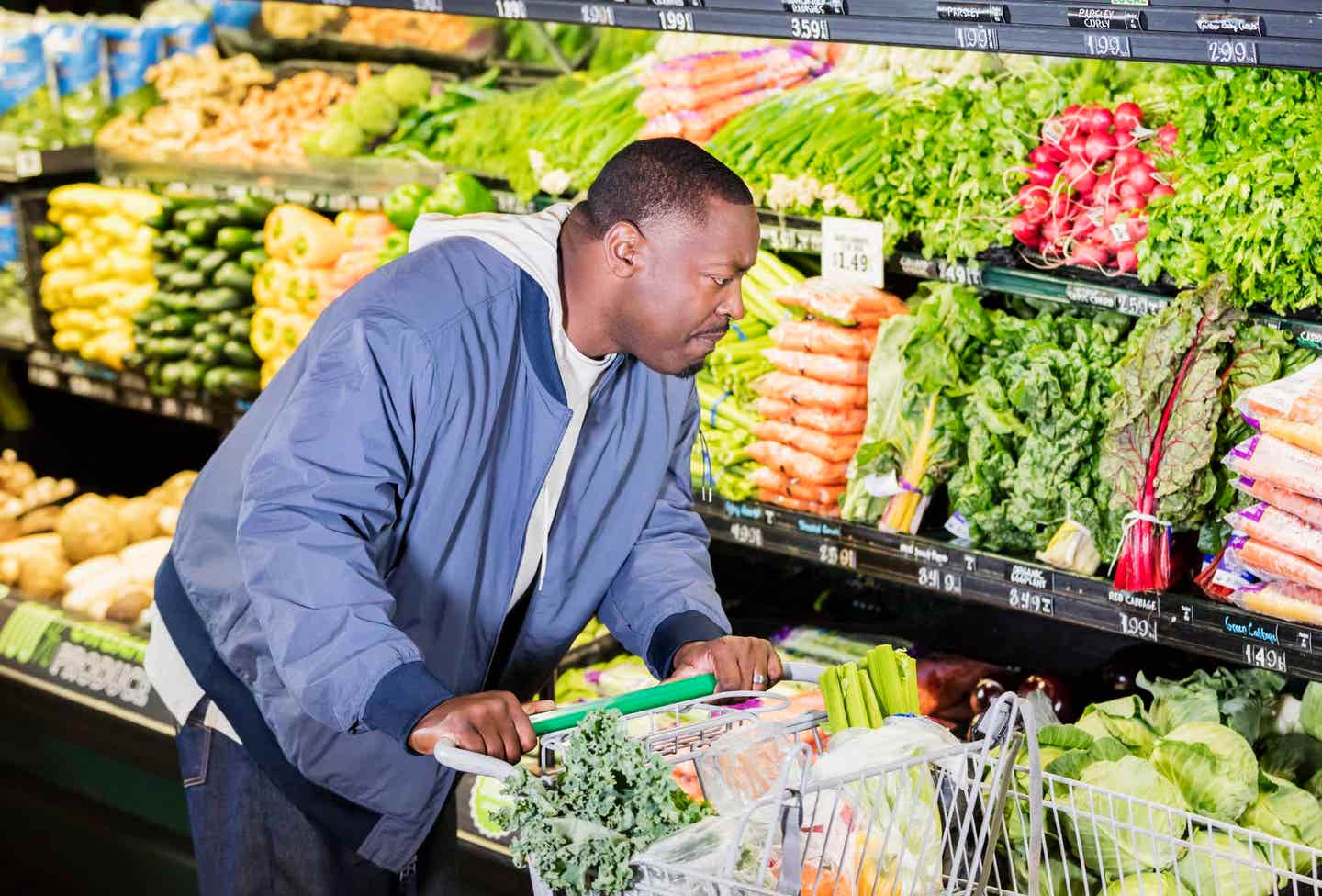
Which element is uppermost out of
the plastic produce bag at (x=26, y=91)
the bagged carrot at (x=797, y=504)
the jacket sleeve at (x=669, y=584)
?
the plastic produce bag at (x=26, y=91)

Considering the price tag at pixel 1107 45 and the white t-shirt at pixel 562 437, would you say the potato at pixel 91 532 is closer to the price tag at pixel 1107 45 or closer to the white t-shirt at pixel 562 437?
the white t-shirt at pixel 562 437

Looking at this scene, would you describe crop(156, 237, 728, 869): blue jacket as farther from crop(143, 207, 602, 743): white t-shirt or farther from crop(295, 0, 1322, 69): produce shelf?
crop(295, 0, 1322, 69): produce shelf

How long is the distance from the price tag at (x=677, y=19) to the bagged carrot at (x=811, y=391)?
3.76ft

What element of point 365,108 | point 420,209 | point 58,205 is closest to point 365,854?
point 420,209

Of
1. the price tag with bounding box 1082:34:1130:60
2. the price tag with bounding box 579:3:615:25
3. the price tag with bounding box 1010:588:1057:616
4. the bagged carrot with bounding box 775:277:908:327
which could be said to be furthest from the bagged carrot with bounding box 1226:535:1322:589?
the price tag with bounding box 579:3:615:25

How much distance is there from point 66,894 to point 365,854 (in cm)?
207

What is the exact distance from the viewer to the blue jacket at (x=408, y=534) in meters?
2.27

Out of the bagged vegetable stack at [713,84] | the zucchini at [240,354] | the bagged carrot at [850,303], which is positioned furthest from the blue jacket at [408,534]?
the zucchini at [240,354]

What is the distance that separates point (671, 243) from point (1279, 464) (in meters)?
1.44

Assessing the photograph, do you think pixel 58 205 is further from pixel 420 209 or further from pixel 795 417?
pixel 795 417

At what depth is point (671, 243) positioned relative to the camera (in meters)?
2.39

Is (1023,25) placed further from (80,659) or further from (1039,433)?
(80,659)

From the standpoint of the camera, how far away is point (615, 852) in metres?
1.80

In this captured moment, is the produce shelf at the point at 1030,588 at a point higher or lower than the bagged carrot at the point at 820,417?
lower
